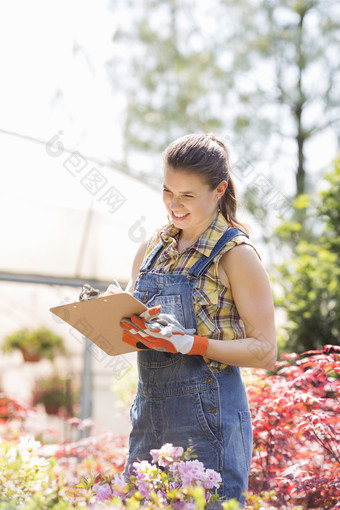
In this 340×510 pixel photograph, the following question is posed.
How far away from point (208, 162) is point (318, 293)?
3.26 meters

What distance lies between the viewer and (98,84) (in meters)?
12.2

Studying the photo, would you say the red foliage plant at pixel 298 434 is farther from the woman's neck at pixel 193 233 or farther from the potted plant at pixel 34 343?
the potted plant at pixel 34 343

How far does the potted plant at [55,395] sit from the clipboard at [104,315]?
693 cm

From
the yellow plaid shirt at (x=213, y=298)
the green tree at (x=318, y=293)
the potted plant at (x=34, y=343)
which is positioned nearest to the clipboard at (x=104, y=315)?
the yellow plaid shirt at (x=213, y=298)

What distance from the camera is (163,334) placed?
1.56 metres

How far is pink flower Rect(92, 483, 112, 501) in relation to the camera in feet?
4.69

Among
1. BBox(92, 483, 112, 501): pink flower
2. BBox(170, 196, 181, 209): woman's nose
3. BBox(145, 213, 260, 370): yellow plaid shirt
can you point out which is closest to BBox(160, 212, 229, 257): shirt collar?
BBox(145, 213, 260, 370): yellow plaid shirt

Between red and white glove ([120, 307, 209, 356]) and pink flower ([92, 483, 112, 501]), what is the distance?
0.40 metres

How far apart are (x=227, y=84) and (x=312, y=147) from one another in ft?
7.53

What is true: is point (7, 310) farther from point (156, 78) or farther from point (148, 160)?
point (156, 78)

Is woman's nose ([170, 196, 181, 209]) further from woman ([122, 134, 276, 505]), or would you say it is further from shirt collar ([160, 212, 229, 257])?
shirt collar ([160, 212, 229, 257])

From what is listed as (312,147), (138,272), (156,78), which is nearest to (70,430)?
(138,272)

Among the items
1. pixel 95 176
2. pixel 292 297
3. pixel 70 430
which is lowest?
pixel 70 430

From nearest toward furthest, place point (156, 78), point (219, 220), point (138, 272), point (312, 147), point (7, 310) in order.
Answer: point (219, 220), point (138, 272), point (7, 310), point (312, 147), point (156, 78)
